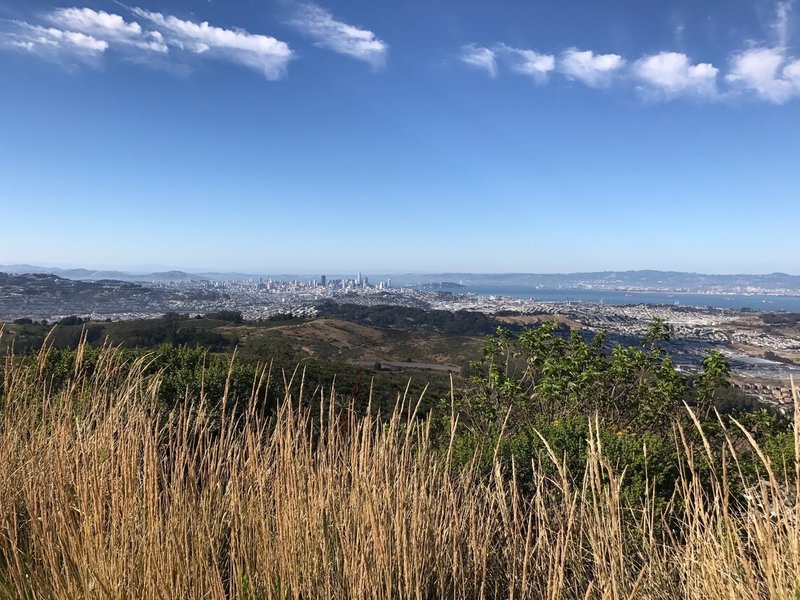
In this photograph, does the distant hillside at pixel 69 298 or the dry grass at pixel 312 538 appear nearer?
the dry grass at pixel 312 538

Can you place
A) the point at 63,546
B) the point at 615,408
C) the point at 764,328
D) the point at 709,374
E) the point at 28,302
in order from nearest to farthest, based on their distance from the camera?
1. the point at 63,546
2. the point at 709,374
3. the point at 615,408
4. the point at 764,328
5. the point at 28,302

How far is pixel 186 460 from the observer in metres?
1.79

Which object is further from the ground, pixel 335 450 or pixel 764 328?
pixel 335 450

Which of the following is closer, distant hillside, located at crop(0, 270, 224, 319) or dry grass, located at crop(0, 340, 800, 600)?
dry grass, located at crop(0, 340, 800, 600)

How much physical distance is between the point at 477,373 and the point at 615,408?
193 cm

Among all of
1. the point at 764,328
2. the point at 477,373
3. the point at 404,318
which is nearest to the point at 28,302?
the point at 404,318

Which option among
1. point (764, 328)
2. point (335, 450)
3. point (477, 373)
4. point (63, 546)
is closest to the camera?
point (63, 546)

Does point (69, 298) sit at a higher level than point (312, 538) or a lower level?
lower

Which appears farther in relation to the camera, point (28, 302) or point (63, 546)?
point (28, 302)

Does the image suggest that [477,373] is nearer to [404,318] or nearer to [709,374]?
[709,374]

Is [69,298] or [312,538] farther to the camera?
[69,298]

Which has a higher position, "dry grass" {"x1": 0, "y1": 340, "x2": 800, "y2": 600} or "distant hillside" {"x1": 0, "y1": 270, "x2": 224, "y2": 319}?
"dry grass" {"x1": 0, "y1": 340, "x2": 800, "y2": 600}

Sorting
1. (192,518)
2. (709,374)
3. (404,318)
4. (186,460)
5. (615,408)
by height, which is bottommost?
(404,318)

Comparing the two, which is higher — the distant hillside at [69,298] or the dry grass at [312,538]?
the dry grass at [312,538]
